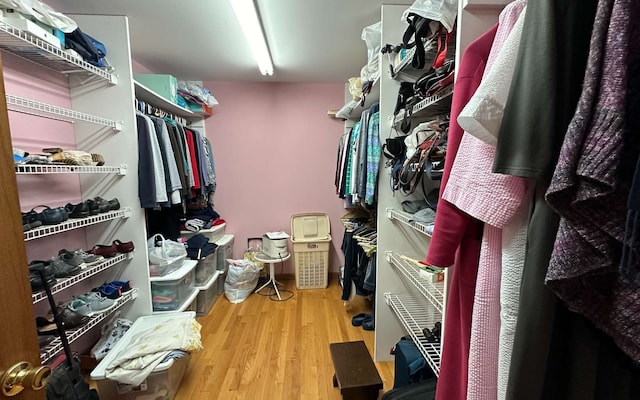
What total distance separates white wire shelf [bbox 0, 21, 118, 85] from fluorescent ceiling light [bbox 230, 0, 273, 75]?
0.89 meters

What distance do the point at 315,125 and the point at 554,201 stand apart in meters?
3.15

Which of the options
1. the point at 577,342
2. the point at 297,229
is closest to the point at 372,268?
the point at 297,229

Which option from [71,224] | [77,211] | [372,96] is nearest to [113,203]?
[77,211]

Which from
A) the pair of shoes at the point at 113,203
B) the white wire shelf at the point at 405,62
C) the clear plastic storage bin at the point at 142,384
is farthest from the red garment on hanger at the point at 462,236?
the pair of shoes at the point at 113,203

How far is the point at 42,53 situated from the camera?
59.0 inches

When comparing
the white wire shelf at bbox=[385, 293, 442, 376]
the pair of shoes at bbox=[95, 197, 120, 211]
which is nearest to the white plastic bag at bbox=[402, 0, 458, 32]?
the white wire shelf at bbox=[385, 293, 442, 376]

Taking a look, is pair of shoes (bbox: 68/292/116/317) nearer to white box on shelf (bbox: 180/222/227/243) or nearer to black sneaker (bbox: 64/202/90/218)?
black sneaker (bbox: 64/202/90/218)

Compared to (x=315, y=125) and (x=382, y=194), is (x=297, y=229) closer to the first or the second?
(x=315, y=125)

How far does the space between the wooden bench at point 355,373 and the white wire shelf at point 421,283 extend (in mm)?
579

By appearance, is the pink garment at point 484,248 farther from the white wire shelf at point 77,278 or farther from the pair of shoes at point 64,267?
the pair of shoes at point 64,267

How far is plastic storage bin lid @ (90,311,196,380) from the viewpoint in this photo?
1.51m

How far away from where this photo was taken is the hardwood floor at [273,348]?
179cm

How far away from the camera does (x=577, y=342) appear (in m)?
0.51

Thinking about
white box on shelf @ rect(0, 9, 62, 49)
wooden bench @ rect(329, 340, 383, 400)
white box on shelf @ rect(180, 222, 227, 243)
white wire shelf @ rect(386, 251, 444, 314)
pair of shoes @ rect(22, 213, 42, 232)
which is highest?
white box on shelf @ rect(0, 9, 62, 49)
